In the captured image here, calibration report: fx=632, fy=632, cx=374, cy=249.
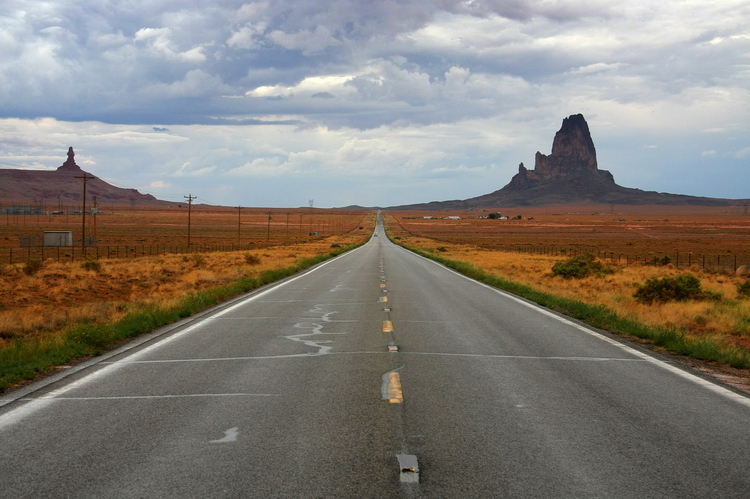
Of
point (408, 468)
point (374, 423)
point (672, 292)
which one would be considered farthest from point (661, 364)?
point (672, 292)

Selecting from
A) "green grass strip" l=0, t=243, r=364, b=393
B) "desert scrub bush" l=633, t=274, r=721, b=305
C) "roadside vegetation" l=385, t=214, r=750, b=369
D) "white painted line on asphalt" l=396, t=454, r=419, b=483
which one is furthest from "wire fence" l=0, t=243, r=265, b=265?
"white painted line on asphalt" l=396, t=454, r=419, b=483

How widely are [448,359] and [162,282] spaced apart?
24.3 m

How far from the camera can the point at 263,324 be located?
43.8 ft

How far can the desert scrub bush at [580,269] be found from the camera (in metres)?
33.1

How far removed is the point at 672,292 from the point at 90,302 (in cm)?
2070

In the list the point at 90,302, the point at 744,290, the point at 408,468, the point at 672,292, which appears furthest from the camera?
the point at 744,290

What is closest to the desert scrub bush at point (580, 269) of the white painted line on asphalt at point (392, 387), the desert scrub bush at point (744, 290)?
the desert scrub bush at point (744, 290)

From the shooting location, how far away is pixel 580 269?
33406mm

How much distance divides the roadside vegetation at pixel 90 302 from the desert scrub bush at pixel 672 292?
44.8ft

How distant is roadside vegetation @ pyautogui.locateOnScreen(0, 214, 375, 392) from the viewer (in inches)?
390

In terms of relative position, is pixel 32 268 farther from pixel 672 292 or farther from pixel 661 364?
pixel 661 364

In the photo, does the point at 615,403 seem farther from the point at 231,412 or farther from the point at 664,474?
the point at 231,412

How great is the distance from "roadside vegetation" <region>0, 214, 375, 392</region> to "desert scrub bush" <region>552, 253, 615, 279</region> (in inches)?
555

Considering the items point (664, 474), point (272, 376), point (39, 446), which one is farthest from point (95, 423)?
point (664, 474)
